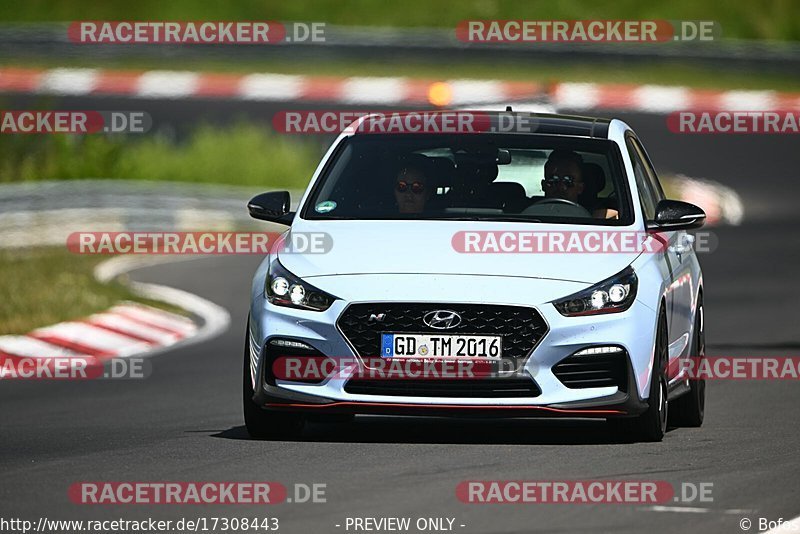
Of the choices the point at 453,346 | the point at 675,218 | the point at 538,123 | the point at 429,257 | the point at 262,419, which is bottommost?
the point at 262,419

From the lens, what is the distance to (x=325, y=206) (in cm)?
1086

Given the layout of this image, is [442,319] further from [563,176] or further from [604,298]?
[563,176]

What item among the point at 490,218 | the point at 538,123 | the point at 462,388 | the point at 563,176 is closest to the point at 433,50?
the point at 538,123

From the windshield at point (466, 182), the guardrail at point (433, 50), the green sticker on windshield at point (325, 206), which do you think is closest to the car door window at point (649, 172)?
the windshield at point (466, 182)

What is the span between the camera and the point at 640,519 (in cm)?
791

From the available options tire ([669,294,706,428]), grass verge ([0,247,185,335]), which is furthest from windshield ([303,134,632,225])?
grass verge ([0,247,185,335])

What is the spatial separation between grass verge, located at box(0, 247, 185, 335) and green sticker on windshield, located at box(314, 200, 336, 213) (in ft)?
21.1

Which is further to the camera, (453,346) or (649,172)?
(649,172)

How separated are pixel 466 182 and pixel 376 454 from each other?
1.78 meters

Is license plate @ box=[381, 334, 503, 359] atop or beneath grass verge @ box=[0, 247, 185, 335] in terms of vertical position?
atop

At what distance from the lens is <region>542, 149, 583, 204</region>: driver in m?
10.9

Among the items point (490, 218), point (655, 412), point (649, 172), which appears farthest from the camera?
point (649, 172)

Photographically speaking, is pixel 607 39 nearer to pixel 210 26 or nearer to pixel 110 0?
pixel 210 26

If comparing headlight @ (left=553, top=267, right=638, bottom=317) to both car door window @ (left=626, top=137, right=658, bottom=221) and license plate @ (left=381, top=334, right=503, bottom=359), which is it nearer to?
license plate @ (left=381, top=334, right=503, bottom=359)
